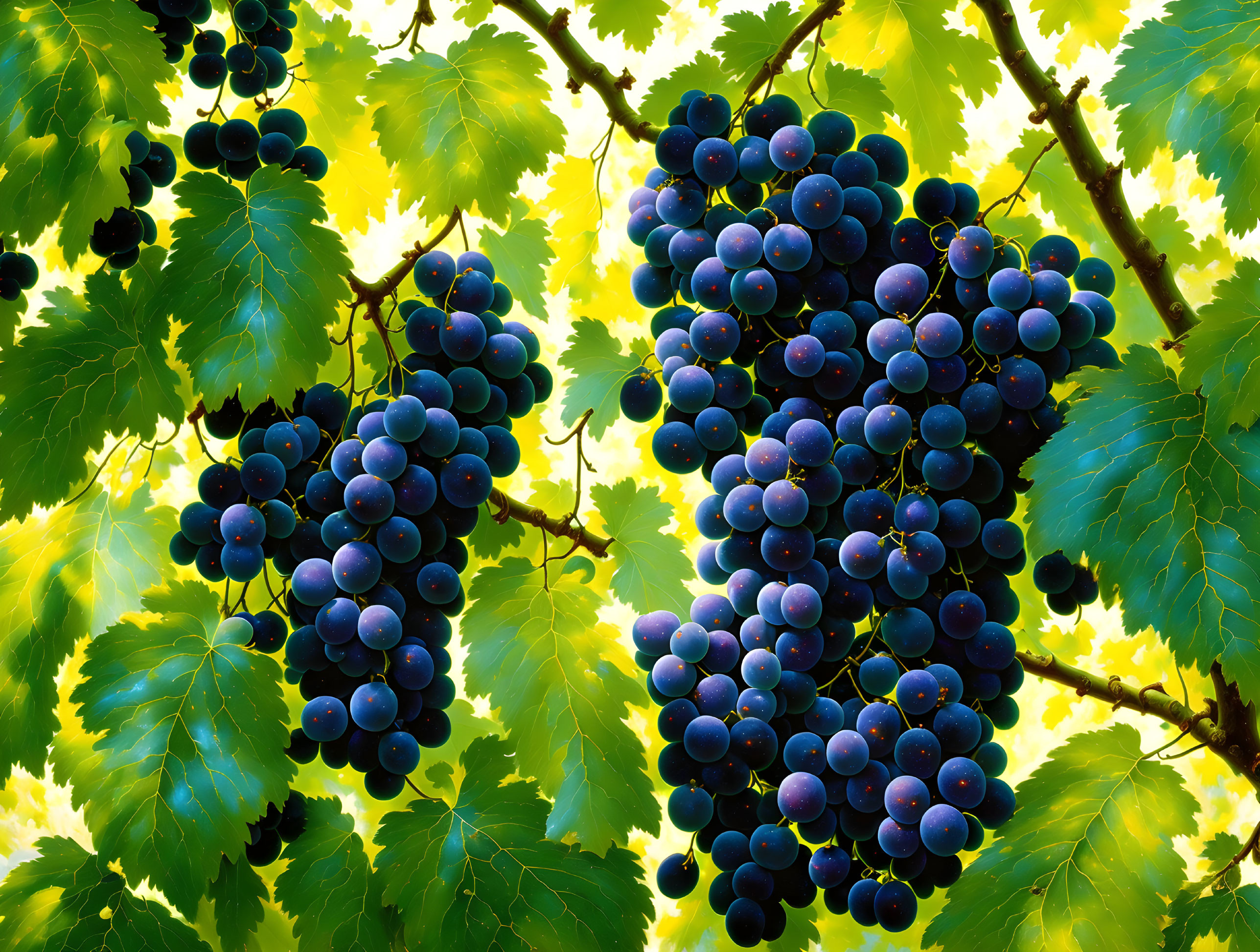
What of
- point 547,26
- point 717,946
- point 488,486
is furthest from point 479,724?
point 547,26

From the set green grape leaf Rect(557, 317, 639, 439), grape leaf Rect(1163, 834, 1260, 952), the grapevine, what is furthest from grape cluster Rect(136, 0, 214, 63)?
grape leaf Rect(1163, 834, 1260, 952)

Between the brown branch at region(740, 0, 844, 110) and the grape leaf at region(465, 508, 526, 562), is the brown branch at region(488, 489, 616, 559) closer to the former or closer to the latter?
the grape leaf at region(465, 508, 526, 562)

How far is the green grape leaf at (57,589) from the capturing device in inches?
42.8

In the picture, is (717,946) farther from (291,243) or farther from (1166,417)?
(291,243)

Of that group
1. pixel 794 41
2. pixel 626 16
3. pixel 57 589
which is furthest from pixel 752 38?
pixel 57 589

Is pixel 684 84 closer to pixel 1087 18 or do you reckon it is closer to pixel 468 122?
pixel 468 122

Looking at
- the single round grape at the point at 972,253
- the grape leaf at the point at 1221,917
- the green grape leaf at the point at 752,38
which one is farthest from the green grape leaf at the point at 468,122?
the grape leaf at the point at 1221,917

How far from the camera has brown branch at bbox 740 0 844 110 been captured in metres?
1.11

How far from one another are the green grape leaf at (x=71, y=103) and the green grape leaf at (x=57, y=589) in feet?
1.06

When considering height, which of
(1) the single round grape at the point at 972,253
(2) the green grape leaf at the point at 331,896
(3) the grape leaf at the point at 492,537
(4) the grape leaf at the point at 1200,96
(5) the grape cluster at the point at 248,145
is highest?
(4) the grape leaf at the point at 1200,96

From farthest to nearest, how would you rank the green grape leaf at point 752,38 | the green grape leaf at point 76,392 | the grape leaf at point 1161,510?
the green grape leaf at point 752,38, the green grape leaf at point 76,392, the grape leaf at point 1161,510

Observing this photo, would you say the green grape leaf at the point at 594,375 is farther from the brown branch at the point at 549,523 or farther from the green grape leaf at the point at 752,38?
the green grape leaf at the point at 752,38

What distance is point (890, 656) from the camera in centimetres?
92

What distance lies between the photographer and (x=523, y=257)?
1.38m
